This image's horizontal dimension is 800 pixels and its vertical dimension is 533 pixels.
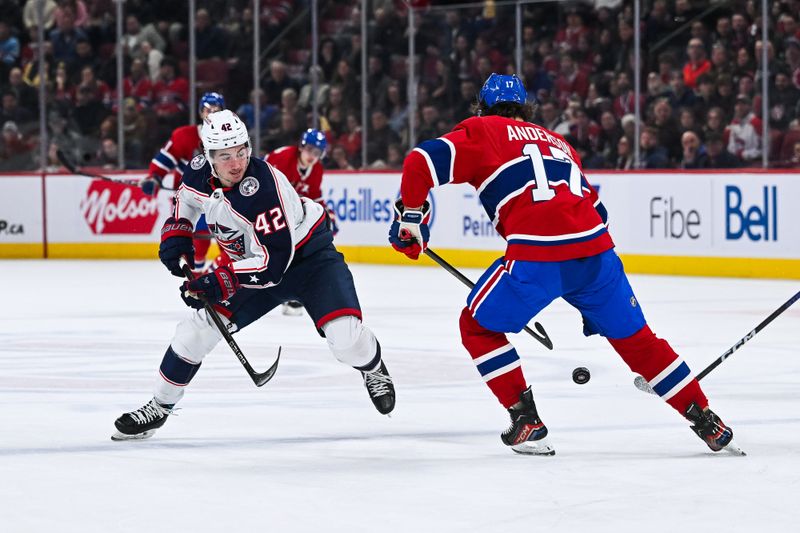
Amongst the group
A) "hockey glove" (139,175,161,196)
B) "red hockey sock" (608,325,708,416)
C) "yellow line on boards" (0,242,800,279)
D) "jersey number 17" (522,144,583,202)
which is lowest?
"yellow line on boards" (0,242,800,279)

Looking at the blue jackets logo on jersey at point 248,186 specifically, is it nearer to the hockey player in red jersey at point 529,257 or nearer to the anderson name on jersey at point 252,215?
the anderson name on jersey at point 252,215

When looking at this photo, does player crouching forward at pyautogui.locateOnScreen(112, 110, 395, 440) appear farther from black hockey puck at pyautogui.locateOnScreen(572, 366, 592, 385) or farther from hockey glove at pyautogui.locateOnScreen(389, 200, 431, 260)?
black hockey puck at pyautogui.locateOnScreen(572, 366, 592, 385)

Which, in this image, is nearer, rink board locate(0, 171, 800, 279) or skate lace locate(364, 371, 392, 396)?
skate lace locate(364, 371, 392, 396)

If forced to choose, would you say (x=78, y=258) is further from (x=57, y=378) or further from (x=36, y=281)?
(x=57, y=378)

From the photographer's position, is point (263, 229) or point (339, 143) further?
point (339, 143)

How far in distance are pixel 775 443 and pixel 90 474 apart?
1.95 m

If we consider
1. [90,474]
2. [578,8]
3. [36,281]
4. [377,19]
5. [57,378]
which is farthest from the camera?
[377,19]

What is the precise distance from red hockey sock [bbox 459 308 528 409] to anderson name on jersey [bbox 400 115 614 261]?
0.24 m

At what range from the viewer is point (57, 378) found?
589 cm

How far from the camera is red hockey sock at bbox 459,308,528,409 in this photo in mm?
4152

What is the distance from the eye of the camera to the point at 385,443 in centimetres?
445

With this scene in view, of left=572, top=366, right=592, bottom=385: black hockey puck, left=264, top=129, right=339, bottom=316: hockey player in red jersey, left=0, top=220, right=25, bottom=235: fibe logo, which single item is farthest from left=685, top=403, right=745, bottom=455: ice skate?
left=0, top=220, right=25, bottom=235: fibe logo

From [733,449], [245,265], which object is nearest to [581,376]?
[733,449]

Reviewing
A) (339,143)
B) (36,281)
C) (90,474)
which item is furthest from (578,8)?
(90,474)
